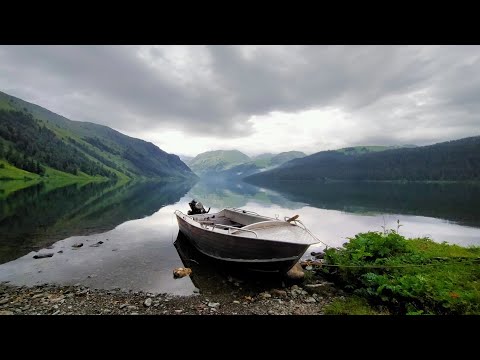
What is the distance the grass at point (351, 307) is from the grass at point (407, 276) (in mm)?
368

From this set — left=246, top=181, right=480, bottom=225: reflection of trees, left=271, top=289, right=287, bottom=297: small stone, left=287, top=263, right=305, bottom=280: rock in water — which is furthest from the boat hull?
left=246, top=181, right=480, bottom=225: reflection of trees

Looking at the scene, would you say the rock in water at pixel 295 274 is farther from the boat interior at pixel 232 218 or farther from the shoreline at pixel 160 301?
the boat interior at pixel 232 218

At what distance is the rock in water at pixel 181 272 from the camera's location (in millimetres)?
14977

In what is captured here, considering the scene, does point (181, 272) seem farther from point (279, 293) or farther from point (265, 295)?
point (279, 293)

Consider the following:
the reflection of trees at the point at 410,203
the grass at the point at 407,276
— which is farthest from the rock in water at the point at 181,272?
the reflection of trees at the point at 410,203

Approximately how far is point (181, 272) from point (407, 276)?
11339 millimetres

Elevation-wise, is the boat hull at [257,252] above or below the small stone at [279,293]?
above

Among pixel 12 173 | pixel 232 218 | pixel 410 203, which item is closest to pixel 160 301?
pixel 232 218

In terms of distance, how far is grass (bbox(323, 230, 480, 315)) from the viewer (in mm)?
8516

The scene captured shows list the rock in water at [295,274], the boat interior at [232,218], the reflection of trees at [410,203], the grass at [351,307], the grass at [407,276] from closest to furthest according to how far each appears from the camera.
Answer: the grass at [407,276] < the grass at [351,307] < the rock in water at [295,274] < the boat interior at [232,218] < the reflection of trees at [410,203]
